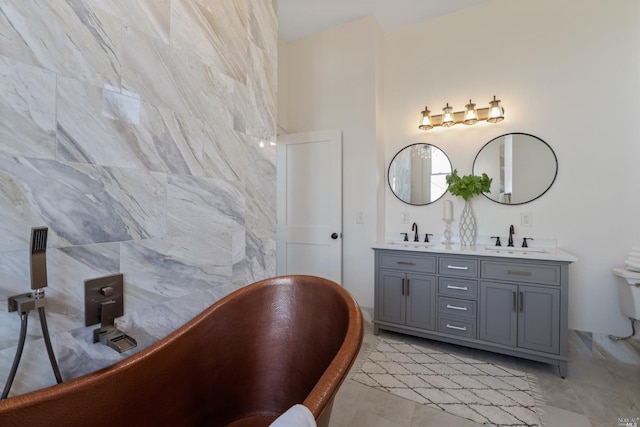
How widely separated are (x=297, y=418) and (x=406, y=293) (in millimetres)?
2145

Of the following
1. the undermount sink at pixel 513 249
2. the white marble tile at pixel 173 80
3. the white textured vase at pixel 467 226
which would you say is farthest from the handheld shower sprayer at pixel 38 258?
the white textured vase at pixel 467 226

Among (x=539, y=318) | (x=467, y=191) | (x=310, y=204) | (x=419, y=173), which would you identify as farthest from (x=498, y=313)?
(x=310, y=204)

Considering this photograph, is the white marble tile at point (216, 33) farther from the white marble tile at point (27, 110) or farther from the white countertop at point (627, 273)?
the white countertop at point (627, 273)

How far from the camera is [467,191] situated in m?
2.69

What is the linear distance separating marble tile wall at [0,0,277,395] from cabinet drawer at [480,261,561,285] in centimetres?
181

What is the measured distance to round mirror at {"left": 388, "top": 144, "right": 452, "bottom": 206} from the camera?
2977 mm

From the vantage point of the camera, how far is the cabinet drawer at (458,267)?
2367 mm

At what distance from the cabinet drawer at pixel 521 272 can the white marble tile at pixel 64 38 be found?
8.51 ft

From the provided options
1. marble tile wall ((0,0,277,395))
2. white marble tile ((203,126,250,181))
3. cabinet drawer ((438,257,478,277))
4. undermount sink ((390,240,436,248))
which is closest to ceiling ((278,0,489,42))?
marble tile wall ((0,0,277,395))

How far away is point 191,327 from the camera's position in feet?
3.72

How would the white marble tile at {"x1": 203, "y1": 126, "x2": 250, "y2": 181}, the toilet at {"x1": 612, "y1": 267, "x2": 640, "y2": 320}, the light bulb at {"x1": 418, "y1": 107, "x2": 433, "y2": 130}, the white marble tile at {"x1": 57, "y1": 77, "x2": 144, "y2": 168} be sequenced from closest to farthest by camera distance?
the white marble tile at {"x1": 57, "y1": 77, "x2": 144, "y2": 168} → the white marble tile at {"x1": 203, "y1": 126, "x2": 250, "y2": 181} → the toilet at {"x1": 612, "y1": 267, "x2": 640, "y2": 320} → the light bulb at {"x1": 418, "y1": 107, "x2": 433, "y2": 130}

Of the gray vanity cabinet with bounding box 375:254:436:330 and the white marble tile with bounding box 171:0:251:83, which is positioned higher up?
the white marble tile with bounding box 171:0:251:83

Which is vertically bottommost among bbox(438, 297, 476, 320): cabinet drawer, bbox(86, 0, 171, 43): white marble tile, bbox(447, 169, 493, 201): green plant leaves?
bbox(438, 297, 476, 320): cabinet drawer

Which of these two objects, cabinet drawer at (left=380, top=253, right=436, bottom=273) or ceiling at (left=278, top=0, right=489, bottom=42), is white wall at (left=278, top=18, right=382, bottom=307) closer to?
ceiling at (left=278, top=0, right=489, bottom=42)
